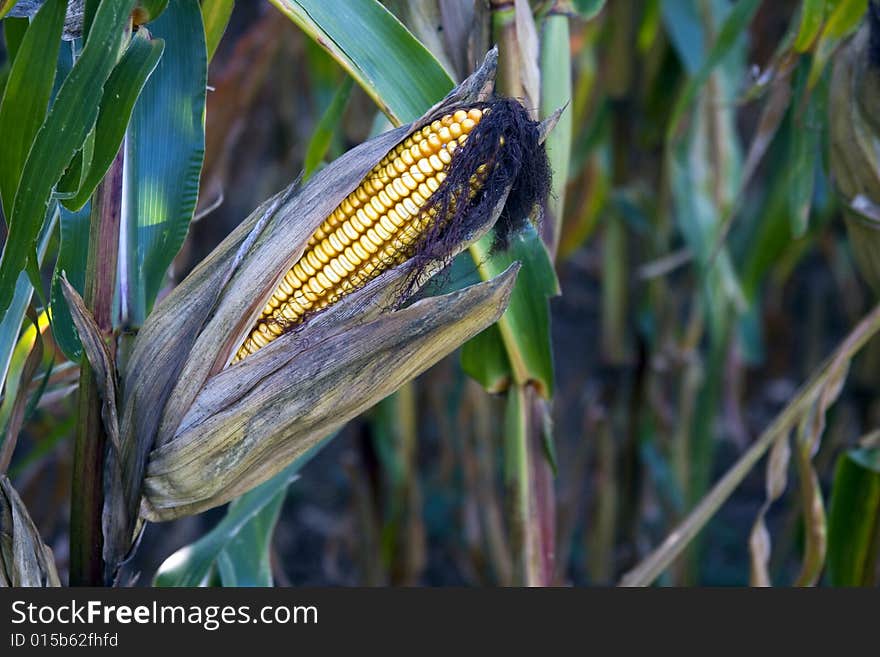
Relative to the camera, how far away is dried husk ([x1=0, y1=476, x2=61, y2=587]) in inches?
26.0

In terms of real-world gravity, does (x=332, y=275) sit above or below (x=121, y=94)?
below

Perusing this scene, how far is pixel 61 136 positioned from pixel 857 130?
0.77 metres

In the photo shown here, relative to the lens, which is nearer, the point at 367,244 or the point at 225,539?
the point at 367,244

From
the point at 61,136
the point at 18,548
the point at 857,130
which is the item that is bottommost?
the point at 18,548

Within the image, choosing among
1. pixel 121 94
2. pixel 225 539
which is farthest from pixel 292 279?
pixel 225 539

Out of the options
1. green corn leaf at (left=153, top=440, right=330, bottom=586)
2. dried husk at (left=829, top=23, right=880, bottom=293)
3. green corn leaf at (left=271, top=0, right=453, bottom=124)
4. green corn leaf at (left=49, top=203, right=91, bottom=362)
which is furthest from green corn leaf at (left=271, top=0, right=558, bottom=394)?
dried husk at (left=829, top=23, right=880, bottom=293)

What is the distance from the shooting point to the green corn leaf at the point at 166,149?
69cm

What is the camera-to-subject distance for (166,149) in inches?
27.7

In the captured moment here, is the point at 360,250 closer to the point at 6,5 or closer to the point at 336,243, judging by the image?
the point at 336,243

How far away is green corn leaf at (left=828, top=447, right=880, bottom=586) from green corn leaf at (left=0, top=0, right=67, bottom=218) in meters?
0.86

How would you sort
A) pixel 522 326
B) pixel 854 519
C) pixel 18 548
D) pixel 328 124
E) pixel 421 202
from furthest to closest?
pixel 854 519 → pixel 328 124 → pixel 522 326 → pixel 18 548 → pixel 421 202

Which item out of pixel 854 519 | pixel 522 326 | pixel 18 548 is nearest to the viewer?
pixel 18 548

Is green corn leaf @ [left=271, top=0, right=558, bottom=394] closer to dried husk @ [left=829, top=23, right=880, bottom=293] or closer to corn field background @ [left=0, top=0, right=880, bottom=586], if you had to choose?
corn field background @ [left=0, top=0, right=880, bottom=586]

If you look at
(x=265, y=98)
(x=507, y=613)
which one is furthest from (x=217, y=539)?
(x=265, y=98)
